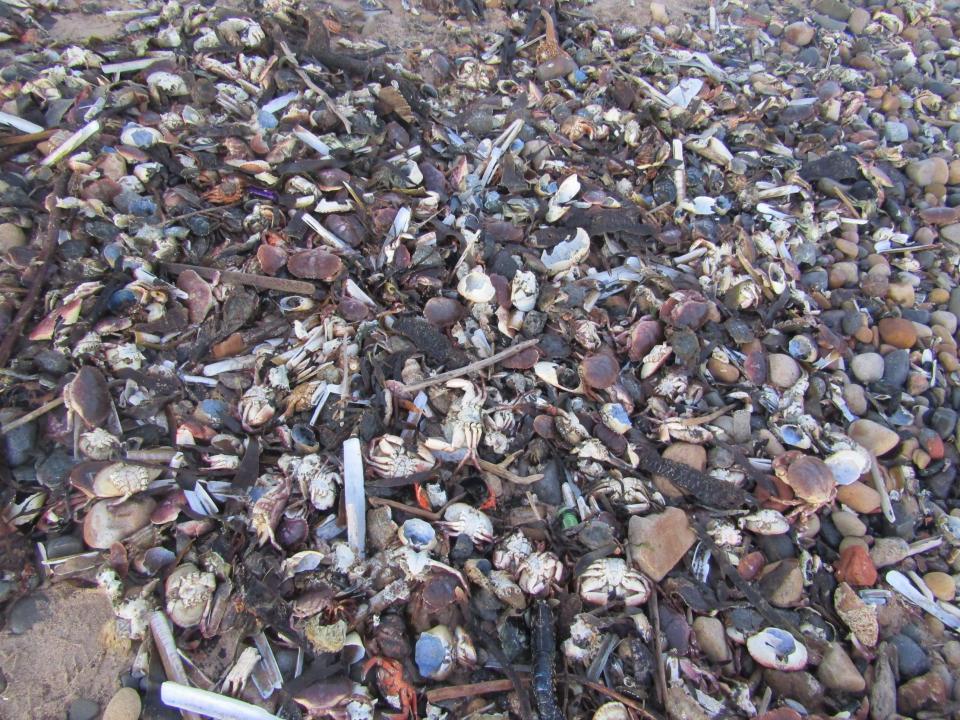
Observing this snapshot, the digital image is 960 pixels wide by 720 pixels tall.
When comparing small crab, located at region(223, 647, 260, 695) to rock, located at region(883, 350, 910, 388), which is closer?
small crab, located at region(223, 647, 260, 695)

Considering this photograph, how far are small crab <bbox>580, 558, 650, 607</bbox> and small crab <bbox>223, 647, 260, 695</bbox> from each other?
1.00 meters

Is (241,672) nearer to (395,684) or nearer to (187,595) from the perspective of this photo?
(187,595)

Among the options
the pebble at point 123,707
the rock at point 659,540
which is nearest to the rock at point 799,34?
the rock at point 659,540

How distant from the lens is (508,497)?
2.01m

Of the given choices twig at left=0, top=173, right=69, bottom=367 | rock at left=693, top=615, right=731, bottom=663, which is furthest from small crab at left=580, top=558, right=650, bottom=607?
twig at left=0, top=173, right=69, bottom=367

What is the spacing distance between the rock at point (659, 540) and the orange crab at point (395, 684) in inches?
31.8

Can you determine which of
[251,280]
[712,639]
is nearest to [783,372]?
[712,639]

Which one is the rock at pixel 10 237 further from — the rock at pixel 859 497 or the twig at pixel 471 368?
the rock at pixel 859 497

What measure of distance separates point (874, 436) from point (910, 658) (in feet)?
2.64

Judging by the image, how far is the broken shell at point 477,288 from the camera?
226 cm

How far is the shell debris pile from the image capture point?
5.71 ft

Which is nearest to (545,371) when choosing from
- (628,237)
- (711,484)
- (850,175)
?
(711,484)

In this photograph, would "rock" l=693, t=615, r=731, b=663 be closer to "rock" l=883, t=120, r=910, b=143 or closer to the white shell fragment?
the white shell fragment

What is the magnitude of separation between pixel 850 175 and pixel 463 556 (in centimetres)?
300
